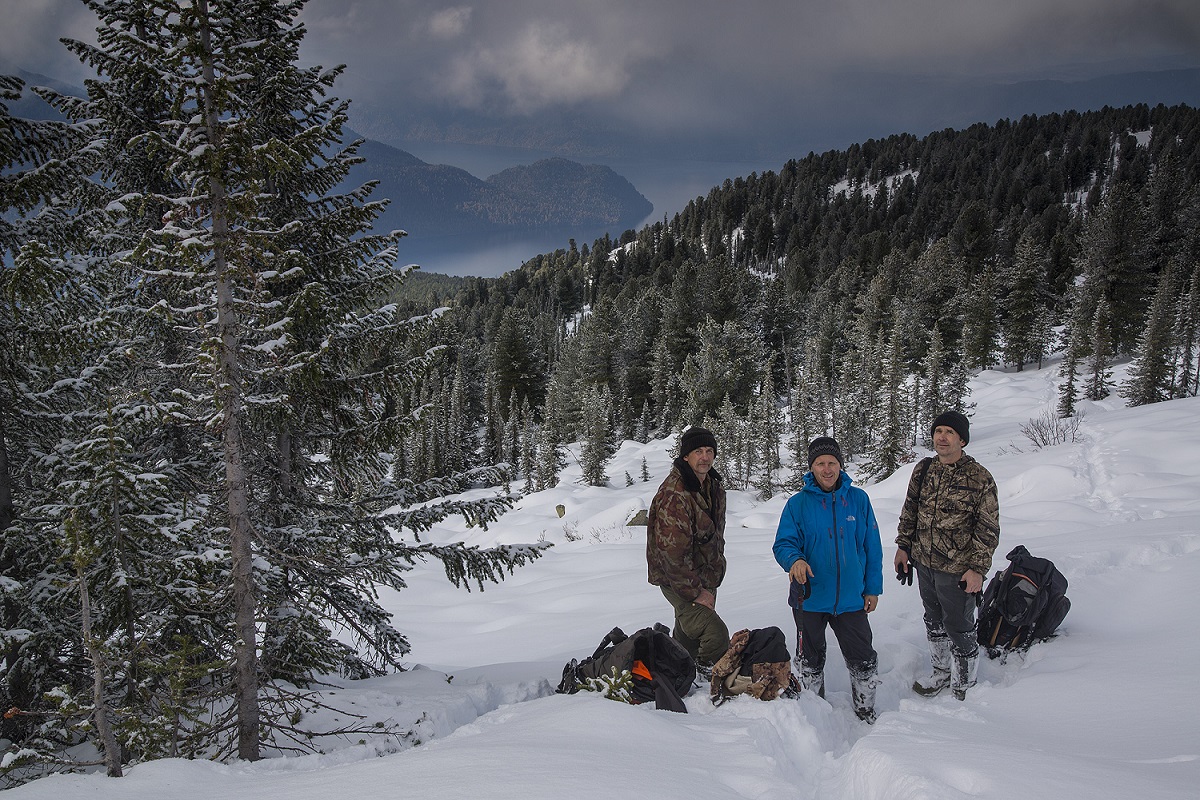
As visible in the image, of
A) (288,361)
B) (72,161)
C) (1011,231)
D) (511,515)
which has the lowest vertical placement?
(511,515)

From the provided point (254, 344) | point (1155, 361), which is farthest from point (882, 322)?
point (254, 344)

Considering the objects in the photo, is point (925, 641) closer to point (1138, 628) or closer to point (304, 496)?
point (1138, 628)

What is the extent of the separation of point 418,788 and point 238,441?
304 cm

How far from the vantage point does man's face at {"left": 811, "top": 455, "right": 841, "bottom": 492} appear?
4.44 meters

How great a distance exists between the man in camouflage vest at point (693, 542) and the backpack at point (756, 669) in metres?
0.47

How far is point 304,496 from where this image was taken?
6707 millimetres

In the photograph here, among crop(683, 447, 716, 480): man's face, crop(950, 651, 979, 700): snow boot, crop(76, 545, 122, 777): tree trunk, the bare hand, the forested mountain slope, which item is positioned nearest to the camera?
crop(76, 545, 122, 777): tree trunk

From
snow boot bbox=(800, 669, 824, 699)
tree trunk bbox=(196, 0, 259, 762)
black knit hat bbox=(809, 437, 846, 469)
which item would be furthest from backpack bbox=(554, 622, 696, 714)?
tree trunk bbox=(196, 0, 259, 762)

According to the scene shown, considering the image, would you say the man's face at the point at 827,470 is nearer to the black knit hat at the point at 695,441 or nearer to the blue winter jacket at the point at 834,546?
Result: the blue winter jacket at the point at 834,546

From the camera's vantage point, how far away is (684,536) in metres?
4.92

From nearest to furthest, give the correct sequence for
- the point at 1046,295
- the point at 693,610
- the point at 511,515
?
the point at 693,610, the point at 511,515, the point at 1046,295

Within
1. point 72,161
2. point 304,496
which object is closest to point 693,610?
point 304,496

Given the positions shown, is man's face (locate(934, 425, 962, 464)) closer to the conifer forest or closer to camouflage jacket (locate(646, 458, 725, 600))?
camouflage jacket (locate(646, 458, 725, 600))

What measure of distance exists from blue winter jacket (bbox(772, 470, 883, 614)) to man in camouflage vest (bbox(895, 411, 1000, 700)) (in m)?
0.60
